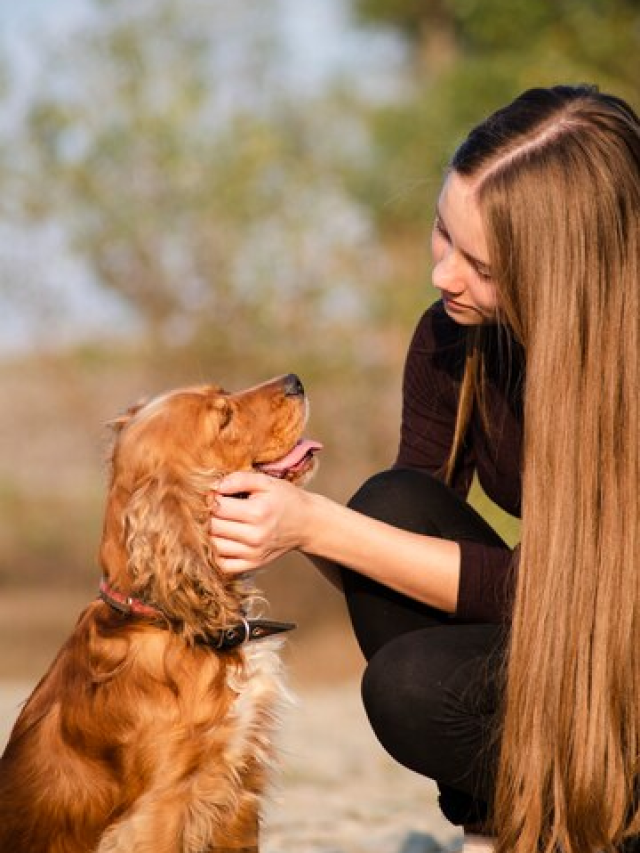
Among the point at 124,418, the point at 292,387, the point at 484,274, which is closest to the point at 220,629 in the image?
the point at 124,418

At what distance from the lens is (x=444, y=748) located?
10.7 feet

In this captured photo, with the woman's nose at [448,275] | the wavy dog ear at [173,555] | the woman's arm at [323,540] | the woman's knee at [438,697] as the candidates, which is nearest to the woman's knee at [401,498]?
the woman's arm at [323,540]

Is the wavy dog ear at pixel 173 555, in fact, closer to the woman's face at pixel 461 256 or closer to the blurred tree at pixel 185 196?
the woman's face at pixel 461 256

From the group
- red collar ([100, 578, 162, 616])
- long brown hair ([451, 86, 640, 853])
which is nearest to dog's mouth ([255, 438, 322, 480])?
red collar ([100, 578, 162, 616])

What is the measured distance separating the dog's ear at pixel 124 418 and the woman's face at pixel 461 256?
0.82 m

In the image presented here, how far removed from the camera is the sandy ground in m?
4.46

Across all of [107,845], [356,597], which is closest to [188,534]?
[356,597]

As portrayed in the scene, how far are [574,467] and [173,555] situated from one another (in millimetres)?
928

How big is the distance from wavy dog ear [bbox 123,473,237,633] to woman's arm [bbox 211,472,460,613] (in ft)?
0.18

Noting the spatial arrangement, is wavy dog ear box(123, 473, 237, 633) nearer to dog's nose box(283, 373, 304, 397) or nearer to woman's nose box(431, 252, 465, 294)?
dog's nose box(283, 373, 304, 397)

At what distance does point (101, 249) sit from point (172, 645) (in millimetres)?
9260

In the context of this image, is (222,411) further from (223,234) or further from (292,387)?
(223,234)

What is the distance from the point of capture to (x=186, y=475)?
3428mm

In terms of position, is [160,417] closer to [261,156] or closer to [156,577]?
[156,577]
